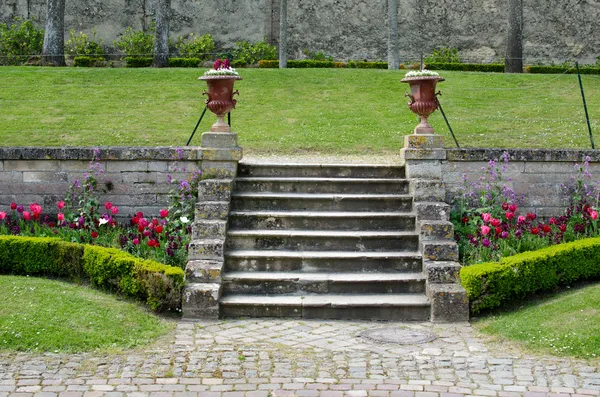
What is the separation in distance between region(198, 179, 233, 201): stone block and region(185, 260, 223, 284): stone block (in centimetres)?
125

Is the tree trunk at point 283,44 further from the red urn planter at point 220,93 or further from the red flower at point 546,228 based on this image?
the red flower at point 546,228

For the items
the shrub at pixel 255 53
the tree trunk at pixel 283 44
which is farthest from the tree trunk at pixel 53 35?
the tree trunk at pixel 283 44

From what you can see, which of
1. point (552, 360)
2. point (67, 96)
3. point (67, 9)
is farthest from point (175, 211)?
point (67, 9)

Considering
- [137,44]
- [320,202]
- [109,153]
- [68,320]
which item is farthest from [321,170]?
[137,44]

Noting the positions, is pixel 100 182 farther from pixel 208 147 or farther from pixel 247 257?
pixel 247 257

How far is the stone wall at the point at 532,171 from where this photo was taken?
10.4m

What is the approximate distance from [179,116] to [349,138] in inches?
131

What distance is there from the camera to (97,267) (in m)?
8.71

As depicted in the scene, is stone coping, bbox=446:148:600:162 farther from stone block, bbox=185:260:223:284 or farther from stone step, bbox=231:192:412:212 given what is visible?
stone block, bbox=185:260:223:284

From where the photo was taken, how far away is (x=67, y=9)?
26.6 m

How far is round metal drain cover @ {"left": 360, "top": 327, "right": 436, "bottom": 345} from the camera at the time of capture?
767 centimetres

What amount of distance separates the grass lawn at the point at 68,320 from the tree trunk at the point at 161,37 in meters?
13.3

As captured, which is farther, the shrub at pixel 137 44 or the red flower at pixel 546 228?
the shrub at pixel 137 44

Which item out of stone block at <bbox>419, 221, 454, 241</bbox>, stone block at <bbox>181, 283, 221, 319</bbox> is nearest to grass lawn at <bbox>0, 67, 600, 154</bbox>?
stone block at <bbox>419, 221, 454, 241</bbox>
